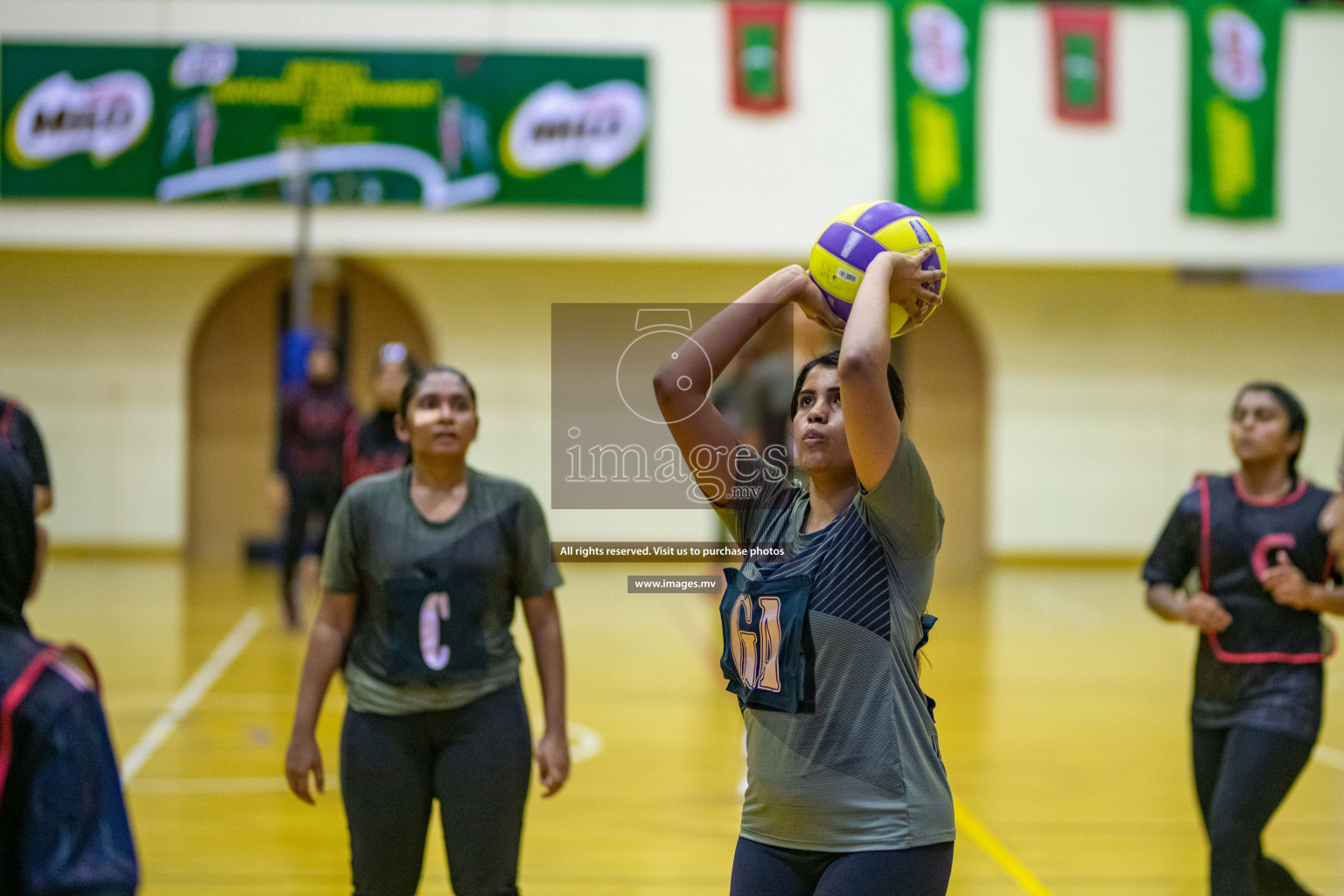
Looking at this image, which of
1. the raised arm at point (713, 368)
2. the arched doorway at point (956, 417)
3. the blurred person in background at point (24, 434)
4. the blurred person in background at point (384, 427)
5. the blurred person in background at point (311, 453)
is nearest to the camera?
the raised arm at point (713, 368)

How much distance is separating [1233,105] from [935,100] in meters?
3.28

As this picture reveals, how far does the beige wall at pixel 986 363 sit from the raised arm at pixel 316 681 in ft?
37.0

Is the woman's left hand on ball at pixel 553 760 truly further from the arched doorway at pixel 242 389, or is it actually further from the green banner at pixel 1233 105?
the green banner at pixel 1233 105

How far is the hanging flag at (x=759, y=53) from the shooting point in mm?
14477

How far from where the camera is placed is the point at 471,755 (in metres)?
3.51

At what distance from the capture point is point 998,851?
5461 mm

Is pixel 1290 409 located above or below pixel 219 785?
above

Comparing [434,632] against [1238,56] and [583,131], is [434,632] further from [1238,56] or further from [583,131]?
[1238,56]

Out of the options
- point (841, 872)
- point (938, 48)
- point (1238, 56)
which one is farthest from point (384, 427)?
point (1238, 56)

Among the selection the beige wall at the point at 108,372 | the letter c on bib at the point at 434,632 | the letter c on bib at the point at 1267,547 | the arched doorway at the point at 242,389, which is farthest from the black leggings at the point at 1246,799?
the beige wall at the point at 108,372

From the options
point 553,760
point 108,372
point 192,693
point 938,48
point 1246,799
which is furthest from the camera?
point 108,372

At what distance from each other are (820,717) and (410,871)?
4.84ft

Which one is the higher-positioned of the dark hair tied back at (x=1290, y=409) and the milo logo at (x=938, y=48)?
the milo logo at (x=938, y=48)

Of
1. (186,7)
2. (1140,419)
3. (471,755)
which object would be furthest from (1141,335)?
(471,755)
